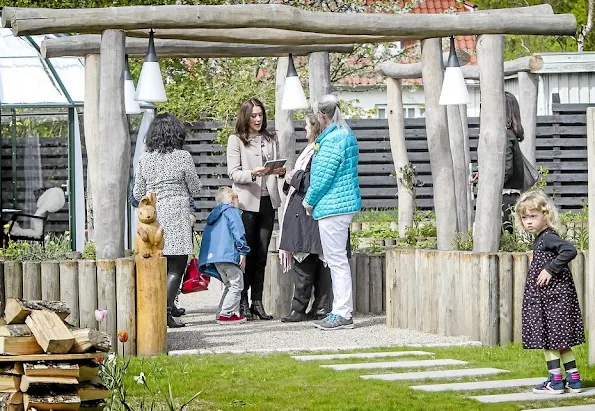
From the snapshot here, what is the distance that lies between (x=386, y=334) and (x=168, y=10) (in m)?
3.17

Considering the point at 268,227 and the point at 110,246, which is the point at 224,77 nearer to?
the point at 268,227

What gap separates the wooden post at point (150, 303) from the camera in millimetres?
10180

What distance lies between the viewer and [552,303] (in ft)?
27.7

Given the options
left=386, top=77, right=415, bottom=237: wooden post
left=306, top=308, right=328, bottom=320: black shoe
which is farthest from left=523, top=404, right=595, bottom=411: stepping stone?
left=386, top=77, right=415, bottom=237: wooden post

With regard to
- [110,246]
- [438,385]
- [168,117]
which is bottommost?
[438,385]

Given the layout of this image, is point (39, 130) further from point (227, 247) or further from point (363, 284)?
point (227, 247)

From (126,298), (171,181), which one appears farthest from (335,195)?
(126,298)

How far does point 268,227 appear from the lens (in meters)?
12.6

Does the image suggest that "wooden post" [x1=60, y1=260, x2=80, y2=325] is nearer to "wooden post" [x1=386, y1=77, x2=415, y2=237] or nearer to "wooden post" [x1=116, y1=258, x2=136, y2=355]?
"wooden post" [x1=116, y1=258, x2=136, y2=355]

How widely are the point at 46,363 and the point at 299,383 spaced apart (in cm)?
188

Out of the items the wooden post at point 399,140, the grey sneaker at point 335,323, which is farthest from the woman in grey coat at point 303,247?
the wooden post at point 399,140

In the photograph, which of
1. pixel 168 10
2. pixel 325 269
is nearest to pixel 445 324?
pixel 325 269

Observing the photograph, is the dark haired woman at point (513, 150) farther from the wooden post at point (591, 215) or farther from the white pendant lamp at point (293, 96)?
the wooden post at point (591, 215)

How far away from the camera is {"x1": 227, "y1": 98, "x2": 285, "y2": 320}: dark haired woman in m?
12.5
